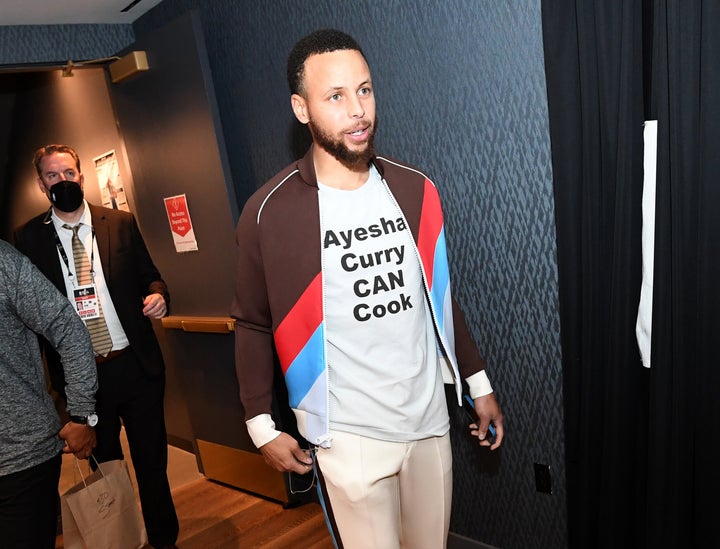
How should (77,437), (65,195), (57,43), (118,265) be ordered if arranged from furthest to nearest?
(57,43), (118,265), (65,195), (77,437)

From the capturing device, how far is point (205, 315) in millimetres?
3307

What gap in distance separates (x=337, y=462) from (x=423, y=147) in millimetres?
1167

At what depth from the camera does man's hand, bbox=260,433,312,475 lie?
1632 millimetres

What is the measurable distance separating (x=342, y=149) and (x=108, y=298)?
1.49 metres

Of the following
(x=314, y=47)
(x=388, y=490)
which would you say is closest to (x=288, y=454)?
(x=388, y=490)

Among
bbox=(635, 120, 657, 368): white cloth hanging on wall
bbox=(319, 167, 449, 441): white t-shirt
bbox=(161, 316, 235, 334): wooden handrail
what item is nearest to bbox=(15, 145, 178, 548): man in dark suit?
bbox=(161, 316, 235, 334): wooden handrail

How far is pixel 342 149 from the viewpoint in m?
1.59

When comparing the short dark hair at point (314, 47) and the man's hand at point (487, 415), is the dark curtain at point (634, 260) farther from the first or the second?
the short dark hair at point (314, 47)

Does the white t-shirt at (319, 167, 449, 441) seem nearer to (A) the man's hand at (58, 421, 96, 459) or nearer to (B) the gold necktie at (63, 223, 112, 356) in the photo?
(A) the man's hand at (58, 421, 96, 459)

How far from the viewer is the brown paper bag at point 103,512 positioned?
2365mm

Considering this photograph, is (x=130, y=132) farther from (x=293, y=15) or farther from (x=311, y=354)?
(x=311, y=354)

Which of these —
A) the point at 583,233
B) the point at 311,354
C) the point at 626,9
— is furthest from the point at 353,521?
the point at 626,9

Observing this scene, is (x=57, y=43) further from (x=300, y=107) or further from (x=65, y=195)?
(x=300, y=107)

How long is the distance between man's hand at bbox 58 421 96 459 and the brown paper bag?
461mm
